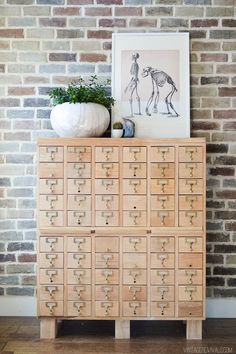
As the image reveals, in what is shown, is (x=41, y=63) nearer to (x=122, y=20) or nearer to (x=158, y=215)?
(x=122, y=20)

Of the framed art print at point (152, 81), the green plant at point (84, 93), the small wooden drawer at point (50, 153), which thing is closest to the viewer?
the small wooden drawer at point (50, 153)

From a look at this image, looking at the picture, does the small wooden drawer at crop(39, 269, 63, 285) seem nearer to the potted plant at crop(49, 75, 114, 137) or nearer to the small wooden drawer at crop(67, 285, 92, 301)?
the small wooden drawer at crop(67, 285, 92, 301)

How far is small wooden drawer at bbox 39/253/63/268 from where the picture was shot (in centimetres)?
299

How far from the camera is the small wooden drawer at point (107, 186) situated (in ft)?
9.78

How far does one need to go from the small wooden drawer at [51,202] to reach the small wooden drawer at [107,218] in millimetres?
240

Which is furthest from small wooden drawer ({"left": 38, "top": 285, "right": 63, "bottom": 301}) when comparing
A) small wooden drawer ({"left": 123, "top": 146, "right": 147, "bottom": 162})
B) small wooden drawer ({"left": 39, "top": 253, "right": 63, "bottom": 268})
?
small wooden drawer ({"left": 123, "top": 146, "right": 147, "bottom": 162})

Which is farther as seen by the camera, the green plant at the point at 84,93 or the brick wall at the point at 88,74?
the brick wall at the point at 88,74

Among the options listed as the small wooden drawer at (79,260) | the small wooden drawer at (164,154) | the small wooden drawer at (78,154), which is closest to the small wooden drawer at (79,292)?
the small wooden drawer at (79,260)

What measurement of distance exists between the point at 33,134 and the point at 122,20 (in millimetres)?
1037

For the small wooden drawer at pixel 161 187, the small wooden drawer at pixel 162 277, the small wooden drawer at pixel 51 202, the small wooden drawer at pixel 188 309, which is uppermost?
the small wooden drawer at pixel 161 187

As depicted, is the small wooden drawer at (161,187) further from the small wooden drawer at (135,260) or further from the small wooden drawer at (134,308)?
the small wooden drawer at (134,308)

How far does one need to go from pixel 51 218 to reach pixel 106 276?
1.65 ft

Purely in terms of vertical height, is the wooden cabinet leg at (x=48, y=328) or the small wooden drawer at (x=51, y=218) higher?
the small wooden drawer at (x=51, y=218)

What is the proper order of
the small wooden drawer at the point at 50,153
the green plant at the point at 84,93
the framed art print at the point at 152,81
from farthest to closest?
the framed art print at the point at 152,81, the green plant at the point at 84,93, the small wooden drawer at the point at 50,153
